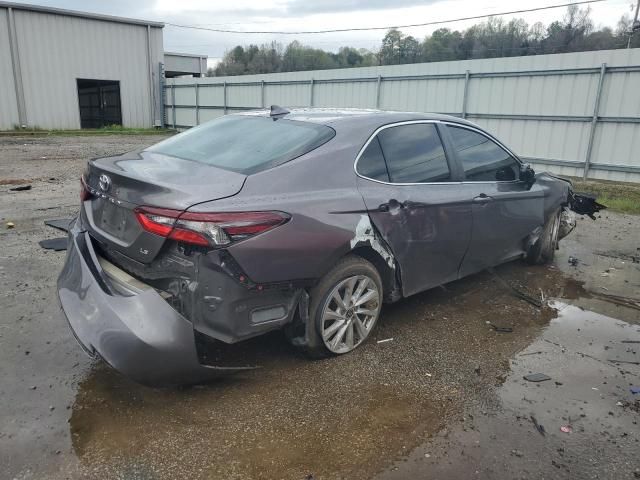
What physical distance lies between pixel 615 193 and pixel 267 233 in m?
9.93


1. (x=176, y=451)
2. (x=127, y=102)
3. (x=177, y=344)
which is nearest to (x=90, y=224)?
(x=177, y=344)

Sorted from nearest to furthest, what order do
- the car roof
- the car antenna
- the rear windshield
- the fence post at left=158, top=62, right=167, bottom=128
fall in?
the rear windshield < the car roof < the car antenna < the fence post at left=158, top=62, right=167, bottom=128

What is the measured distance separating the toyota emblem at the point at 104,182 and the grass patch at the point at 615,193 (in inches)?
340

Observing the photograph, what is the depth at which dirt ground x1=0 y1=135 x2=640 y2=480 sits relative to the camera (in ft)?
8.17

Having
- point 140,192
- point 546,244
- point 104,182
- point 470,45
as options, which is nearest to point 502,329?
point 546,244

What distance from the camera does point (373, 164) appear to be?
357 centimetres

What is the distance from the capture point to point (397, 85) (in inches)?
591

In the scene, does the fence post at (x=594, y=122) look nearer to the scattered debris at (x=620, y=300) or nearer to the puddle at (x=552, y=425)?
the scattered debris at (x=620, y=300)

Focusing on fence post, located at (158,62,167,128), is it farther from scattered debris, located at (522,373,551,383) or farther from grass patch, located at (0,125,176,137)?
scattered debris, located at (522,373,551,383)

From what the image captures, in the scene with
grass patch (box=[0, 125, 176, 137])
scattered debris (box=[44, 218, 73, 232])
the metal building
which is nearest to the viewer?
scattered debris (box=[44, 218, 73, 232])

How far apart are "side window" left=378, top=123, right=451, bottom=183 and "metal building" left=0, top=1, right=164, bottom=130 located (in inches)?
939

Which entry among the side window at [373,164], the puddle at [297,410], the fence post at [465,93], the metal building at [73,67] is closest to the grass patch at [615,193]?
the fence post at [465,93]

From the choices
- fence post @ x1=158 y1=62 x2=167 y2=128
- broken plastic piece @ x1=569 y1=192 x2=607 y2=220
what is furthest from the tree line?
broken plastic piece @ x1=569 y1=192 x2=607 y2=220

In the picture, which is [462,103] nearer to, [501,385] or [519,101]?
[519,101]
